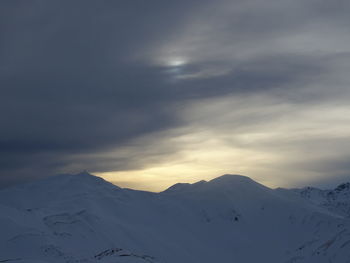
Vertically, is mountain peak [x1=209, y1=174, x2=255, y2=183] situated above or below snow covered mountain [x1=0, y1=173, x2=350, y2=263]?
above

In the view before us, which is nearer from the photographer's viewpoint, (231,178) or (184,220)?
(184,220)

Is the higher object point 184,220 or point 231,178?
point 231,178

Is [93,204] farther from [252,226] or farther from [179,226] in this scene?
[252,226]

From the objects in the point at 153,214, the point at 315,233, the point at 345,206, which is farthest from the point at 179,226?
the point at 345,206

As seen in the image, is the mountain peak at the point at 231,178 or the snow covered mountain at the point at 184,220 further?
the mountain peak at the point at 231,178

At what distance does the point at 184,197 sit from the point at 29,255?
7889cm

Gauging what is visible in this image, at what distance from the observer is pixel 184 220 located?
473 feet

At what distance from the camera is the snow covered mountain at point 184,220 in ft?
355

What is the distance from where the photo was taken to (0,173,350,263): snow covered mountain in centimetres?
10806

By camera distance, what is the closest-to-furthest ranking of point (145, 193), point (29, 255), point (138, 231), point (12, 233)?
1. point (29, 255)
2. point (12, 233)
3. point (138, 231)
4. point (145, 193)

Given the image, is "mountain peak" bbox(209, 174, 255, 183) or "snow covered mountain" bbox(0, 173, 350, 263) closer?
"snow covered mountain" bbox(0, 173, 350, 263)

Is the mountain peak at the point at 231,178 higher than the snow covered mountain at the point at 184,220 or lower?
higher

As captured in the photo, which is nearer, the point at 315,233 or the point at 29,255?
the point at 29,255

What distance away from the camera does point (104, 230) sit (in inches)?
4697
